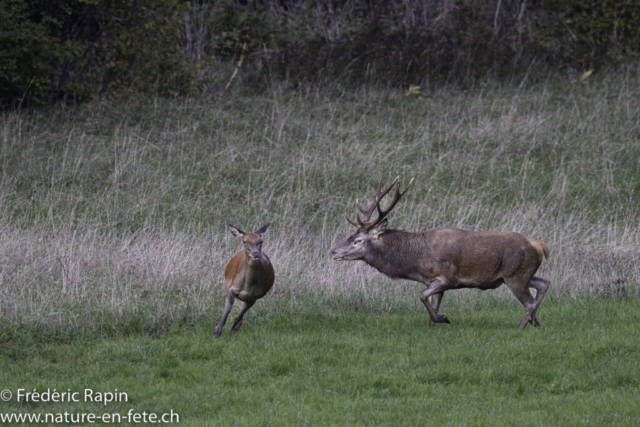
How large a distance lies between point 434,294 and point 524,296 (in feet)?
3.20

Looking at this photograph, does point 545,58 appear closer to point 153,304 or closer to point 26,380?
point 153,304

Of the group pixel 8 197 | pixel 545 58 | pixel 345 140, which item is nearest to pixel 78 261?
pixel 8 197

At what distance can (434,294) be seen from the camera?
28.7 ft

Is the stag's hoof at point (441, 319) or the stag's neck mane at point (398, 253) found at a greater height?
the stag's neck mane at point (398, 253)

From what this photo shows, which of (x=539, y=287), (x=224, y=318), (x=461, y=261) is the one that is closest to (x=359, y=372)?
(x=224, y=318)

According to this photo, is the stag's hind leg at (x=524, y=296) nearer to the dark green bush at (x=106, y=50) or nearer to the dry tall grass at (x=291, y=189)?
the dry tall grass at (x=291, y=189)

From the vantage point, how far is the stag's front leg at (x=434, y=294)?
8484 mm

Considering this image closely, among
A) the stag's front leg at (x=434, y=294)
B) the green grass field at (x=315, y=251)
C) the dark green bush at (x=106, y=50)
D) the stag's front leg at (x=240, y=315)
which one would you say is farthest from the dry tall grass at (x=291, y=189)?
the stag's front leg at (x=434, y=294)

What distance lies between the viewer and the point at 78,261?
9.98m

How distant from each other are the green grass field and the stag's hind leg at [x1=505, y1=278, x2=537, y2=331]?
0.26 meters

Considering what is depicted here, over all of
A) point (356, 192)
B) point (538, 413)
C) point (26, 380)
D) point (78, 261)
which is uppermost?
point (538, 413)

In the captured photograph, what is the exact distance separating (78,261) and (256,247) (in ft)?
10.8

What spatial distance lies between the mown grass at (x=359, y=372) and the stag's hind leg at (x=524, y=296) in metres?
0.18

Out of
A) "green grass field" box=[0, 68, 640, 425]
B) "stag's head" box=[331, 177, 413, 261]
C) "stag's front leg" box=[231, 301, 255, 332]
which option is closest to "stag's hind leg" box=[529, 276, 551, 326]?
"green grass field" box=[0, 68, 640, 425]
